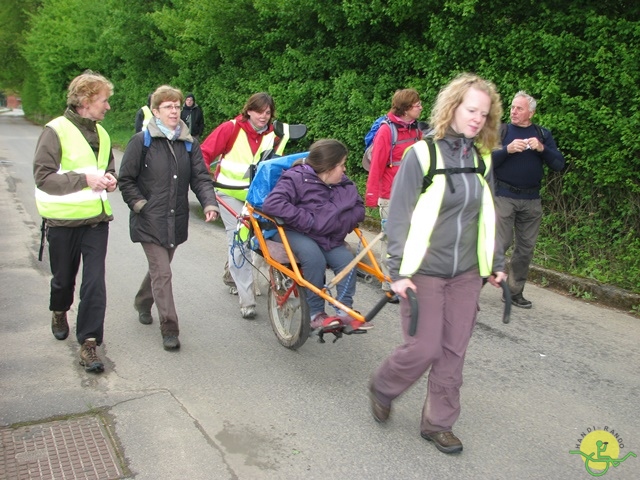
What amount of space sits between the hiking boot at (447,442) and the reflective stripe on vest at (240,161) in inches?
129

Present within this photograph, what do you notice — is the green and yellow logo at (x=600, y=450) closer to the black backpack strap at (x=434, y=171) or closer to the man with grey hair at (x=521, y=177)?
the black backpack strap at (x=434, y=171)

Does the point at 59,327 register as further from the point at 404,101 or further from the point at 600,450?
the point at 600,450

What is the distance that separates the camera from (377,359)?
5352 millimetres

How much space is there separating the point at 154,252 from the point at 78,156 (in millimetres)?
929

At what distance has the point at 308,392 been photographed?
4.70 m

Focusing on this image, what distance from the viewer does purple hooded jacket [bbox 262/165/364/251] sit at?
199 inches

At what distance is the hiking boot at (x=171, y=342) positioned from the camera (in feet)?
Answer: 17.7

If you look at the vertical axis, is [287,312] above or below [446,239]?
below

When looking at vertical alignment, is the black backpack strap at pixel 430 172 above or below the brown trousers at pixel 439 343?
above

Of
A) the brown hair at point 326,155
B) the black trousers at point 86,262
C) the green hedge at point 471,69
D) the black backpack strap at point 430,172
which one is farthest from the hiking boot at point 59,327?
the green hedge at point 471,69

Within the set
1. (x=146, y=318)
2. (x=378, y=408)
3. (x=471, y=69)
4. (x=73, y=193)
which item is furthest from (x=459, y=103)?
(x=471, y=69)

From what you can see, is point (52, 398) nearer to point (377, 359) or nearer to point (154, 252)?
point (154, 252)

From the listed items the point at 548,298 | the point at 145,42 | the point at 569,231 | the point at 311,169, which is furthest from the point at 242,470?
the point at 145,42

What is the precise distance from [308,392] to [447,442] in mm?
1111
